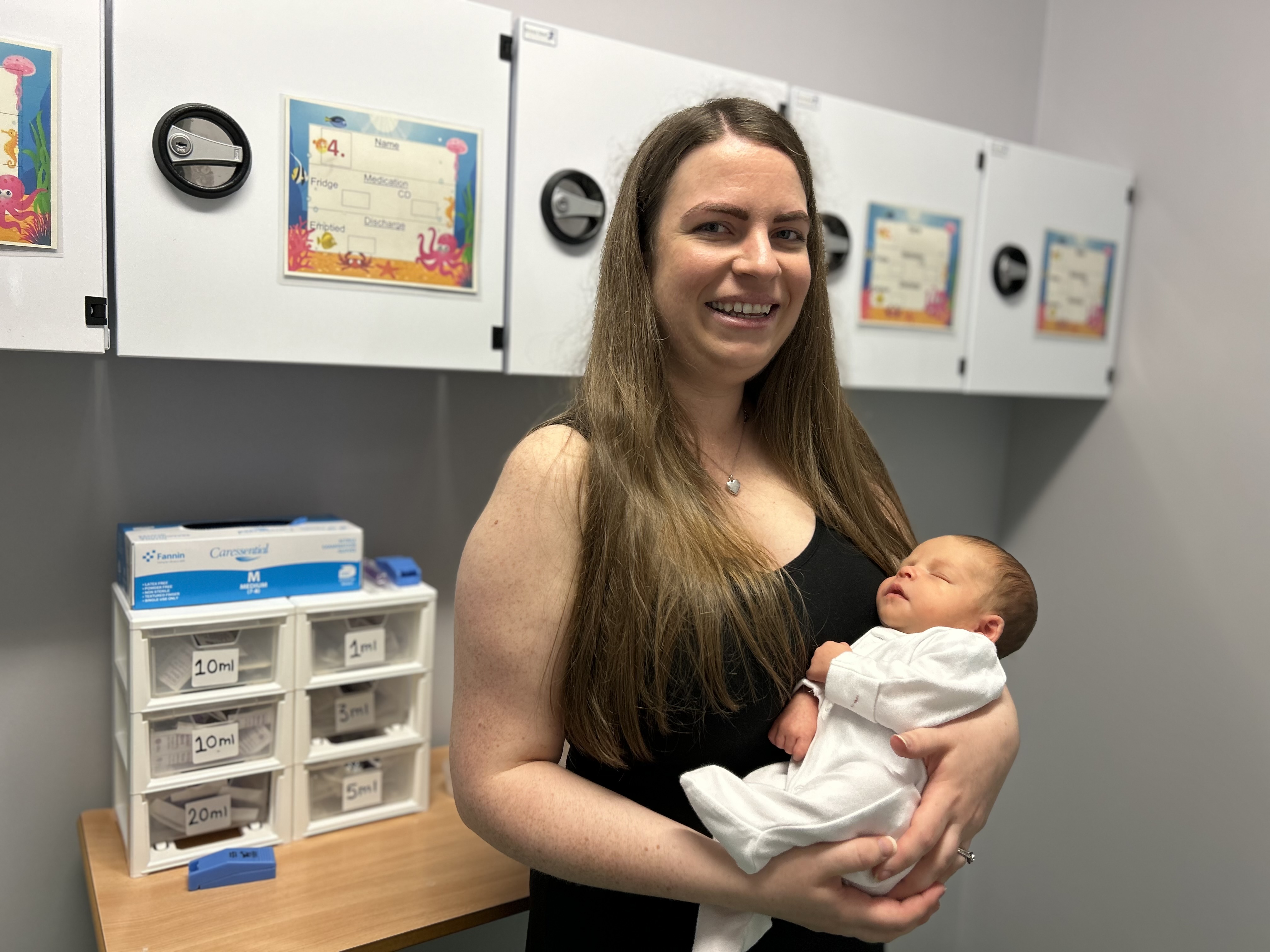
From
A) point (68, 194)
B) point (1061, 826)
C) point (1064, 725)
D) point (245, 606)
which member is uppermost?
point (68, 194)

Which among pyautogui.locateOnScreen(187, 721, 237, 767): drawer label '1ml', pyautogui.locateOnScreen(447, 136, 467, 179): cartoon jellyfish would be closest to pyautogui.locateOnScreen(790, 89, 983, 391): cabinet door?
pyautogui.locateOnScreen(447, 136, 467, 179): cartoon jellyfish

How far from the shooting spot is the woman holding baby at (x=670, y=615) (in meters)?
0.98

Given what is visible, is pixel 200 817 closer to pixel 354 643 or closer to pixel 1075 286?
pixel 354 643

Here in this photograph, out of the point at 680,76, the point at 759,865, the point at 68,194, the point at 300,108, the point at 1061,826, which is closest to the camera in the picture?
the point at 759,865

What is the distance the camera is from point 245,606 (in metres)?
1.39

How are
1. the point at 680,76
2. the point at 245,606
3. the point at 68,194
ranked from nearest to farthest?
1. the point at 68,194
2. the point at 245,606
3. the point at 680,76

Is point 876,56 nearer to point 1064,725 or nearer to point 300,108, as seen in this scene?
point 300,108

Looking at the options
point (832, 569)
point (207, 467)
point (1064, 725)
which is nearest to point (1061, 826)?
point (1064, 725)

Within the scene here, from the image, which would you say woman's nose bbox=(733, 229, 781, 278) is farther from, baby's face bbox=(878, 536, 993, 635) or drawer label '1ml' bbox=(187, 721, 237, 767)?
drawer label '1ml' bbox=(187, 721, 237, 767)

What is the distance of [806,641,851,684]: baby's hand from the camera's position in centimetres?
106

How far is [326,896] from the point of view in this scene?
136cm

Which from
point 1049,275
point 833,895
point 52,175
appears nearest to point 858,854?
point 833,895

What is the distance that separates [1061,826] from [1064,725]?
27 centimetres

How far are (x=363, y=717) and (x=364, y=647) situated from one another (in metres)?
0.14
